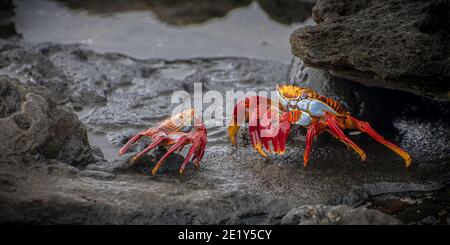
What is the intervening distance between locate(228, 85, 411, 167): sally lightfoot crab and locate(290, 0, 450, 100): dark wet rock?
32 cm

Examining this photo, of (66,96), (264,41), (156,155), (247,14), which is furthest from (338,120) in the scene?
(247,14)

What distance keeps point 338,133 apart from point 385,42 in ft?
2.56

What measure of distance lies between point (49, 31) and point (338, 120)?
223 inches

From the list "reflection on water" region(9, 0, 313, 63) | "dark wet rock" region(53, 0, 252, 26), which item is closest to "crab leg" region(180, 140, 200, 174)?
"reflection on water" region(9, 0, 313, 63)

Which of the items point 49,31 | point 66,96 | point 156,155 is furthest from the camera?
point 49,31

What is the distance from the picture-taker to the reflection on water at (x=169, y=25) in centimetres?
858

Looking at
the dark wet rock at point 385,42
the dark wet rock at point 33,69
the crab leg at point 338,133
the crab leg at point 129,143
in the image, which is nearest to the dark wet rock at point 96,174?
the crab leg at point 129,143

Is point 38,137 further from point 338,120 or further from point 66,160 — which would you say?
point 338,120

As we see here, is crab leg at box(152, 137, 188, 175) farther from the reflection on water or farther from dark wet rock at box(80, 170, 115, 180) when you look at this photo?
the reflection on water

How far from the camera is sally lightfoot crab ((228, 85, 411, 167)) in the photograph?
4793 mm

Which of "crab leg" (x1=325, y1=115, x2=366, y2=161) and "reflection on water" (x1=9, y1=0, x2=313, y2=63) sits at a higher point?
"reflection on water" (x1=9, y1=0, x2=313, y2=63)

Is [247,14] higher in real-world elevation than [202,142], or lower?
higher
